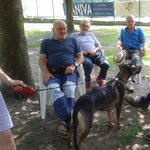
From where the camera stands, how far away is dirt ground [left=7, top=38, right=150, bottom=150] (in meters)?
5.34

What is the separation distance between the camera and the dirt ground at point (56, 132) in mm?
5336

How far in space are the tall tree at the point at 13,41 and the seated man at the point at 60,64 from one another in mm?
891

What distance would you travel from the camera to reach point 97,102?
207 inches

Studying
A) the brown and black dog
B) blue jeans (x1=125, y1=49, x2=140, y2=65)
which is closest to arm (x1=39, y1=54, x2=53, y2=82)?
the brown and black dog

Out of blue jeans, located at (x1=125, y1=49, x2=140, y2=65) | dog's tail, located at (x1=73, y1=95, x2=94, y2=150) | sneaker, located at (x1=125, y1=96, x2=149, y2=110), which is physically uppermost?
blue jeans, located at (x1=125, y1=49, x2=140, y2=65)

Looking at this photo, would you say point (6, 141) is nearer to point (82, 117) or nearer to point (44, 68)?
point (82, 117)

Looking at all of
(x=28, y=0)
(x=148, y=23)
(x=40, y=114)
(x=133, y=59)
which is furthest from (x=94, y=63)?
(x=28, y=0)

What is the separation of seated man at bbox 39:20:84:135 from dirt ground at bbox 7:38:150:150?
36cm

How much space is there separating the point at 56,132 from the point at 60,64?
1.11 metres

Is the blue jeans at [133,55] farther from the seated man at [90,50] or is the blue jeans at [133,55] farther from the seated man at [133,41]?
the seated man at [90,50]

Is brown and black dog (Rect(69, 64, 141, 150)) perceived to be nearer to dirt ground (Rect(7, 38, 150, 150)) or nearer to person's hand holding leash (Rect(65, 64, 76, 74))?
dirt ground (Rect(7, 38, 150, 150))

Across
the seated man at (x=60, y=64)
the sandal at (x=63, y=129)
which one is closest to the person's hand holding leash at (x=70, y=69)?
the seated man at (x=60, y=64)

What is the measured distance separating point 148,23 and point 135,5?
1744 millimetres

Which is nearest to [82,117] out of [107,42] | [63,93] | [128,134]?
[63,93]
